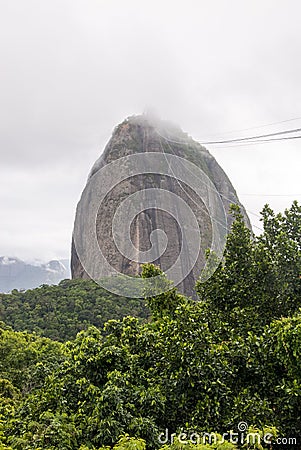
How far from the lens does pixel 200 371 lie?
218 inches

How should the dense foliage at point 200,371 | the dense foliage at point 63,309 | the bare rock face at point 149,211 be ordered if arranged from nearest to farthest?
the dense foliage at point 200,371 < the dense foliage at point 63,309 < the bare rock face at point 149,211

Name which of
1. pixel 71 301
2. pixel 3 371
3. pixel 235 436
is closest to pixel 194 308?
pixel 235 436

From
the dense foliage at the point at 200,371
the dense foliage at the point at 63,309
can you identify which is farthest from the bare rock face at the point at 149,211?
the dense foliage at the point at 200,371

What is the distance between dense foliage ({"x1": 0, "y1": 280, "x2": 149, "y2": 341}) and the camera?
3056cm

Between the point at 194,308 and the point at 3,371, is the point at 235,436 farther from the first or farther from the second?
the point at 3,371

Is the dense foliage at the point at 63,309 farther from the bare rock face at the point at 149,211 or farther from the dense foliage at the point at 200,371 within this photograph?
the dense foliage at the point at 200,371

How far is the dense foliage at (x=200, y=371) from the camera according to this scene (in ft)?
17.2

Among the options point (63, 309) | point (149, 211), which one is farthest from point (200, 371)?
point (149, 211)

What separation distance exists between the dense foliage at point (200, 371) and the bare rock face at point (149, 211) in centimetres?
3782

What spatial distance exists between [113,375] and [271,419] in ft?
7.11

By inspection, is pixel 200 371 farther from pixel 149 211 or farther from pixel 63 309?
pixel 149 211

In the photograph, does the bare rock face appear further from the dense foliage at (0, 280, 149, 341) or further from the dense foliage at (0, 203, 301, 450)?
the dense foliage at (0, 203, 301, 450)

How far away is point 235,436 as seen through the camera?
16.5 ft

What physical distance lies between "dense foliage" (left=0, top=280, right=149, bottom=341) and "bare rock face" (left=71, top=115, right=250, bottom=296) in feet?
29.1
